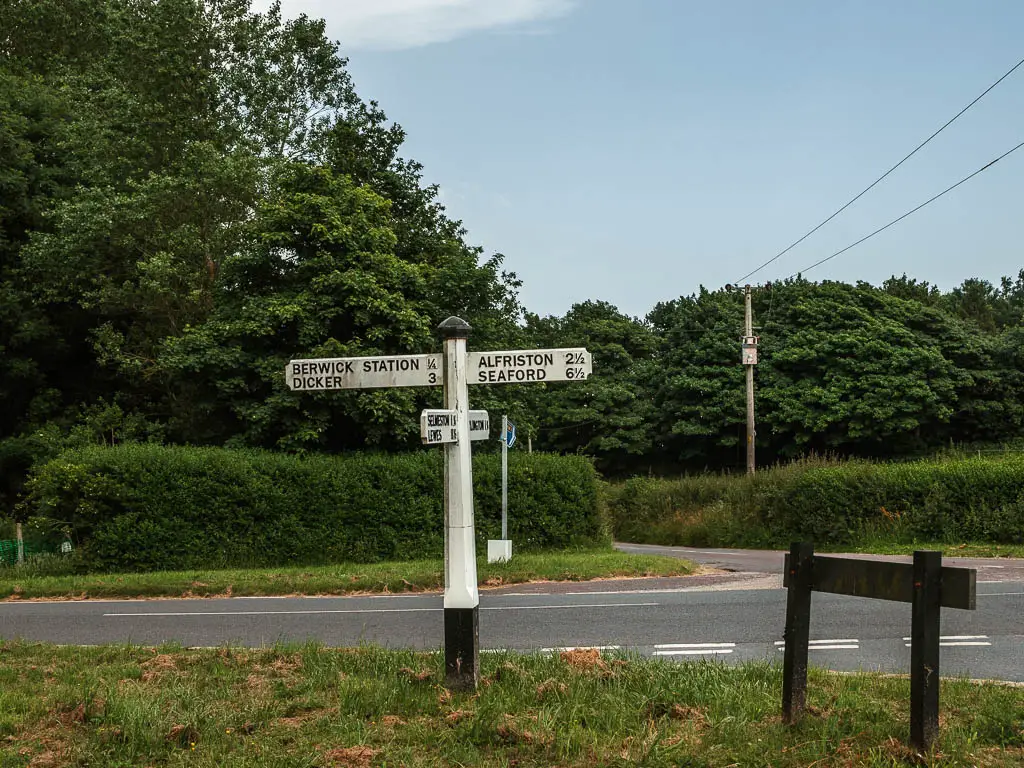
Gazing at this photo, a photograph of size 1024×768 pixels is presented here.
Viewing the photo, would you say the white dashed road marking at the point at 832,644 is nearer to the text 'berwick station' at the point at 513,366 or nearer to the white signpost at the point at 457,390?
the white signpost at the point at 457,390

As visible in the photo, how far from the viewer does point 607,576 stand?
17359 mm

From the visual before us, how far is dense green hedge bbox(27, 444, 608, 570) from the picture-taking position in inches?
796

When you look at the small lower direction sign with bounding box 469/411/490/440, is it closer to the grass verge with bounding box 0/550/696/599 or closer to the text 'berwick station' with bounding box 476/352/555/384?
the text 'berwick station' with bounding box 476/352/555/384

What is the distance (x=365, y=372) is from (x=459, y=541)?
1387 millimetres

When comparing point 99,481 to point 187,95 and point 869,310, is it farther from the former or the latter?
point 869,310

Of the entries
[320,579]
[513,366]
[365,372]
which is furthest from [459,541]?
[320,579]

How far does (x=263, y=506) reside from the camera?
20891 millimetres

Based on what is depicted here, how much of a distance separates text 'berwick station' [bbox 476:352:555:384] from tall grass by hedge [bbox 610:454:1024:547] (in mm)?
21498

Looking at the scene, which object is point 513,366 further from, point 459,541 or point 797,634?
point 797,634

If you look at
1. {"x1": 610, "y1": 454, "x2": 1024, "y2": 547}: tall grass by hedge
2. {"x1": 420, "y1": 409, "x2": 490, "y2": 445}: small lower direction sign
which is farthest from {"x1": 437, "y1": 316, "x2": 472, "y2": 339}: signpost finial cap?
{"x1": 610, "y1": 454, "x2": 1024, "y2": 547}: tall grass by hedge

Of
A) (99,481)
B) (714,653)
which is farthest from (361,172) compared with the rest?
(714,653)

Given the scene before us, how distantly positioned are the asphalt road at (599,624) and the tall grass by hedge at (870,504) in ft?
37.7

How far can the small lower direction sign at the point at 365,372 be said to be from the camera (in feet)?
23.2

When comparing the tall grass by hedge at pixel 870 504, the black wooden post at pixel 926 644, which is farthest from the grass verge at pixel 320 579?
the black wooden post at pixel 926 644
